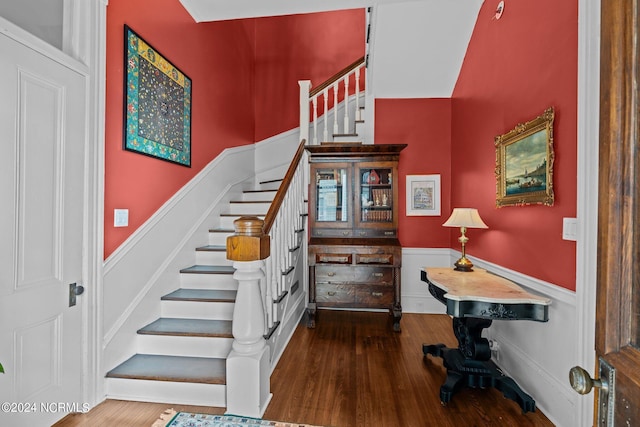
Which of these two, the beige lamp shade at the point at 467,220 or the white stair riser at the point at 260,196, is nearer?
the beige lamp shade at the point at 467,220

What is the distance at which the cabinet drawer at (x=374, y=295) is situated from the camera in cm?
329

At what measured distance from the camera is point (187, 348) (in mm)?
2186

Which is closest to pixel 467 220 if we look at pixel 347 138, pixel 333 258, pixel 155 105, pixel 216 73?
pixel 333 258

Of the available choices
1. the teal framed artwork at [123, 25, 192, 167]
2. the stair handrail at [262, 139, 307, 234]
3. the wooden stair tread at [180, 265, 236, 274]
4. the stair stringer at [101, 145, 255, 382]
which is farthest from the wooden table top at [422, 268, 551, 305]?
the teal framed artwork at [123, 25, 192, 167]

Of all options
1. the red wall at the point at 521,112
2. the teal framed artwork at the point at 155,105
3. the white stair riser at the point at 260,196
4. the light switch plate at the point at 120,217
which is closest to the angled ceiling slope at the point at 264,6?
the teal framed artwork at the point at 155,105

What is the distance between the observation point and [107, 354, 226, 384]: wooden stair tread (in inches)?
76.0

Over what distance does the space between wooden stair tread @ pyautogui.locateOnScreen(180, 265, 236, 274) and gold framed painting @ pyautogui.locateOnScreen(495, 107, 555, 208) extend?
225 centimetres

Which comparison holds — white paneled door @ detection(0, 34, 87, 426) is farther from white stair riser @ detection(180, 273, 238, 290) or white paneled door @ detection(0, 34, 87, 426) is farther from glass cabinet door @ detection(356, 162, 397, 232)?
glass cabinet door @ detection(356, 162, 397, 232)

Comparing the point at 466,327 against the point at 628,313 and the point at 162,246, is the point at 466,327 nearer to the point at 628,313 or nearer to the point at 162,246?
the point at 628,313

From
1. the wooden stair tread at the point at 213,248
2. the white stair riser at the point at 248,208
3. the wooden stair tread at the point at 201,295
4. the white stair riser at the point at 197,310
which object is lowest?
the white stair riser at the point at 197,310

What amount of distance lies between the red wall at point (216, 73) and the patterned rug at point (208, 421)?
3.45ft

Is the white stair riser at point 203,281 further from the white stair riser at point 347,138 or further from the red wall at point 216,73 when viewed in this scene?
the white stair riser at point 347,138

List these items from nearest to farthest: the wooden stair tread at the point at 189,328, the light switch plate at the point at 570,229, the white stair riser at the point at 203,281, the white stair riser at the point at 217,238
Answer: the light switch plate at the point at 570,229 < the wooden stair tread at the point at 189,328 < the white stair riser at the point at 203,281 < the white stair riser at the point at 217,238

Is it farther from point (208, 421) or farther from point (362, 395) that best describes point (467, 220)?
point (208, 421)
